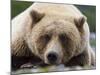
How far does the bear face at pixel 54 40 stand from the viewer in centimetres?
266

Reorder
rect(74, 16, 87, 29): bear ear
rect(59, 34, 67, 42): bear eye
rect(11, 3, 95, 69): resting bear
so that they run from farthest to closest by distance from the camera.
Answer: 1. rect(74, 16, 87, 29): bear ear
2. rect(59, 34, 67, 42): bear eye
3. rect(11, 3, 95, 69): resting bear

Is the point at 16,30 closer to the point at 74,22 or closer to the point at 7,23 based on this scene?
the point at 7,23

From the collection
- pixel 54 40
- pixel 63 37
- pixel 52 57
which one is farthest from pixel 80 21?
pixel 52 57

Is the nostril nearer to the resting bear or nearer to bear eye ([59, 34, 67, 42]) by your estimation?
the resting bear

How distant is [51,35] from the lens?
269 cm

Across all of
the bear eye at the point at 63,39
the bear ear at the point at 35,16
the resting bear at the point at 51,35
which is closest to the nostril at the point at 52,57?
the resting bear at the point at 51,35

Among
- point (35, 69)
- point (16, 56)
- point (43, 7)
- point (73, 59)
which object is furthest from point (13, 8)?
point (73, 59)

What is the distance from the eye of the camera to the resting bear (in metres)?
2.60

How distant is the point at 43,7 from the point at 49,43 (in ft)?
1.47

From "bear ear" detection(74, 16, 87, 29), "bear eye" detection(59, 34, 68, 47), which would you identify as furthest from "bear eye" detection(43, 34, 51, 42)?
"bear ear" detection(74, 16, 87, 29)

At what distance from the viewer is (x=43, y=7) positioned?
271 cm

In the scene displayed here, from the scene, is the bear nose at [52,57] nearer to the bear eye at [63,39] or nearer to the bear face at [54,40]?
the bear face at [54,40]

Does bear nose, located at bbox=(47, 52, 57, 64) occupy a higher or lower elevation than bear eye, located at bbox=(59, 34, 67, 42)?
Answer: lower

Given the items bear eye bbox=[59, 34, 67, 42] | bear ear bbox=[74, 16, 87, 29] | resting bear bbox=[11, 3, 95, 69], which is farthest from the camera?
bear ear bbox=[74, 16, 87, 29]
